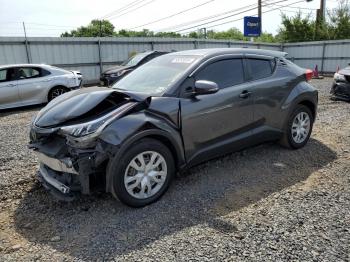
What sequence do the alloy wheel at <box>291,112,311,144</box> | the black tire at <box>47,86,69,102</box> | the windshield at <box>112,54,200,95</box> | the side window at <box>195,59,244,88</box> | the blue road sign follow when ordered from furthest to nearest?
1. the blue road sign
2. the black tire at <box>47,86,69,102</box>
3. the alloy wheel at <box>291,112,311,144</box>
4. the side window at <box>195,59,244,88</box>
5. the windshield at <box>112,54,200,95</box>

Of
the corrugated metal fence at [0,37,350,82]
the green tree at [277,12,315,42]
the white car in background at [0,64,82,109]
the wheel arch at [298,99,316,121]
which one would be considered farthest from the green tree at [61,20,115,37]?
the wheel arch at [298,99,316,121]

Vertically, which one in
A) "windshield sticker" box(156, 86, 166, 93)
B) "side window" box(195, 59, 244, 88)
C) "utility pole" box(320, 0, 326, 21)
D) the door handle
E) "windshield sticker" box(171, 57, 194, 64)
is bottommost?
the door handle

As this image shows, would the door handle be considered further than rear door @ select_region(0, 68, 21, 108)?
No

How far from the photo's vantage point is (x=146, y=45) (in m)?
19.9

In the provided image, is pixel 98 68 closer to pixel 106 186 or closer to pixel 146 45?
pixel 146 45

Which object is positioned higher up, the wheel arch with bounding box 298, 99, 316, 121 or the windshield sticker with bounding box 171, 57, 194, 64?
the windshield sticker with bounding box 171, 57, 194, 64

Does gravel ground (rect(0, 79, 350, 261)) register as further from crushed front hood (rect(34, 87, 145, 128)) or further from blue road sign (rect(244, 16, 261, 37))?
blue road sign (rect(244, 16, 261, 37))

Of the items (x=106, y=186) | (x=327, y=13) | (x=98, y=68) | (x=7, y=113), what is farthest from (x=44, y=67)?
(x=327, y=13)

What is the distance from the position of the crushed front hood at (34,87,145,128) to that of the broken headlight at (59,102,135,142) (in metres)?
0.16

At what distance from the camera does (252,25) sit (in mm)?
25609

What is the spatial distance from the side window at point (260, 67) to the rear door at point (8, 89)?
8092mm

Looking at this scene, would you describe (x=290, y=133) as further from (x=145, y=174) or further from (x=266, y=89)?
(x=145, y=174)

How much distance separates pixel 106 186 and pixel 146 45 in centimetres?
1737

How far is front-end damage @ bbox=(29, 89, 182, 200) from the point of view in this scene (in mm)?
3412
